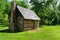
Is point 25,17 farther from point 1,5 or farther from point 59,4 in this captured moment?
point 59,4

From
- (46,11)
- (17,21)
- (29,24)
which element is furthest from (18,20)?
(46,11)

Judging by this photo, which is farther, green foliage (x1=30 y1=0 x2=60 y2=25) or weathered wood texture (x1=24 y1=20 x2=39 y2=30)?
green foliage (x1=30 y1=0 x2=60 y2=25)

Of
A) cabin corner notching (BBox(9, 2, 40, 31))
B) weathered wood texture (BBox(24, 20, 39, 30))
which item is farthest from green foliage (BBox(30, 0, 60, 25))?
cabin corner notching (BBox(9, 2, 40, 31))

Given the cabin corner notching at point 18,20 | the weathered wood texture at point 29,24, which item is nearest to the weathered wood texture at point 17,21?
the cabin corner notching at point 18,20

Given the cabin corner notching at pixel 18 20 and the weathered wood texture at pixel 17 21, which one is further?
the weathered wood texture at pixel 17 21

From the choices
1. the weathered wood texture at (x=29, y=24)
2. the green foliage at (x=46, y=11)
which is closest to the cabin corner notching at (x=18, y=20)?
the weathered wood texture at (x=29, y=24)

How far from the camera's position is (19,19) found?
134 ft

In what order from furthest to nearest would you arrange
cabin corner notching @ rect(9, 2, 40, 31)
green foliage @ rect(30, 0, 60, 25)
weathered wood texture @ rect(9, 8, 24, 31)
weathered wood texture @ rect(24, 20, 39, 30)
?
green foliage @ rect(30, 0, 60, 25) < weathered wood texture @ rect(24, 20, 39, 30) < weathered wood texture @ rect(9, 8, 24, 31) < cabin corner notching @ rect(9, 2, 40, 31)

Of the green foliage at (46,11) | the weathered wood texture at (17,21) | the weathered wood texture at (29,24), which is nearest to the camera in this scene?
the weathered wood texture at (17,21)

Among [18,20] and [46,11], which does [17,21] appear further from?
[46,11]

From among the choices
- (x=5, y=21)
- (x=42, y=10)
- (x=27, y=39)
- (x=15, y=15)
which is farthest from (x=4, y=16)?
(x=27, y=39)

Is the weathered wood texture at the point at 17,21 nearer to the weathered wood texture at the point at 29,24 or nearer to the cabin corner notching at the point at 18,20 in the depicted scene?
the cabin corner notching at the point at 18,20

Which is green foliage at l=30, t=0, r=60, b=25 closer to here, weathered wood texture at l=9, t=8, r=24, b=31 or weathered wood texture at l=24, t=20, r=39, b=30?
weathered wood texture at l=24, t=20, r=39, b=30

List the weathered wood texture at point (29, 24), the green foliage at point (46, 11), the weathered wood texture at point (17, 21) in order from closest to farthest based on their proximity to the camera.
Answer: the weathered wood texture at point (17, 21)
the weathered wood texture at point (29, 24)
the green foliage at point (46, 11)
